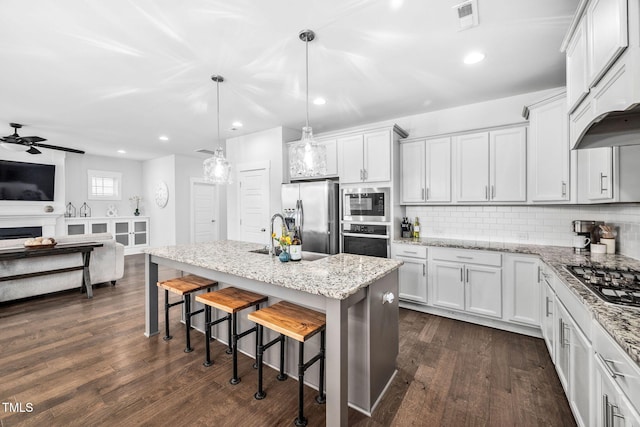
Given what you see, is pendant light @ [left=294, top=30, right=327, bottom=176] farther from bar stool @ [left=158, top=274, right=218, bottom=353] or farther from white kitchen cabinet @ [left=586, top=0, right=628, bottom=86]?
white kitchen cabinet @ [left=586, top=0, right=628, bottom=86]

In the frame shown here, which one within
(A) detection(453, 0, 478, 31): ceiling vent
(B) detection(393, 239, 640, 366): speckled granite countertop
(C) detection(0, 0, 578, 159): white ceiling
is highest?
(C) detection(0, 0, 578, 159): white ceiling

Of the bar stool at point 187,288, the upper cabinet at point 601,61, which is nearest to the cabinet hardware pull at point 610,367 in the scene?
the upper cabinet at point 601,61

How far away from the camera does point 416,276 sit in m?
3.44

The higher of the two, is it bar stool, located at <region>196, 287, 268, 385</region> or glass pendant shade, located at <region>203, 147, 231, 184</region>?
glass pendant shade, located at <region>203, 147, 231, 184</region>

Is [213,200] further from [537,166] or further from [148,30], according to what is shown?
[537,166]

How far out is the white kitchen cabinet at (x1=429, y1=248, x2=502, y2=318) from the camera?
298 cm

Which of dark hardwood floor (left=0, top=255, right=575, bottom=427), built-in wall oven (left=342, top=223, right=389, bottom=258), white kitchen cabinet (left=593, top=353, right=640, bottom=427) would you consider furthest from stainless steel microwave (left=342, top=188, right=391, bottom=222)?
white kitchen cabinet (left=593, top=353, right=640, bottom=427)

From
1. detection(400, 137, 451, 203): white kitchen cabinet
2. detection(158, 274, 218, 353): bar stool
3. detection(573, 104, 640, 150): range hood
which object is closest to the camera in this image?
detection(573, 104, 640, 150): range hood

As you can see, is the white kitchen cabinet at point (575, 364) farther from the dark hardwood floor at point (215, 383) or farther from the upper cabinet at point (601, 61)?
the upper cabinet at point (601, 61)

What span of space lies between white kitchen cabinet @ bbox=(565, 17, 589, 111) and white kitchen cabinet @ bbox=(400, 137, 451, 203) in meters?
1.72

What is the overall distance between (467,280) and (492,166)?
1.34 metres

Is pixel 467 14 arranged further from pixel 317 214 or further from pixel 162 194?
pixel 162 194

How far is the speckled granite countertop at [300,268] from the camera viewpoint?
1.60 meters

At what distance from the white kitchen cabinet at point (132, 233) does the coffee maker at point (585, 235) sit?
Result: 29.0 ft
